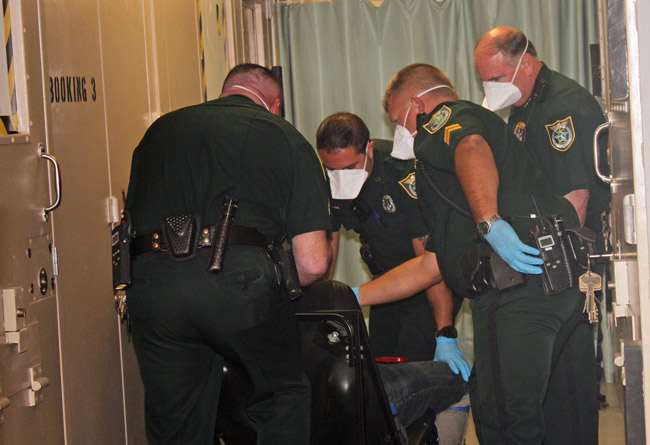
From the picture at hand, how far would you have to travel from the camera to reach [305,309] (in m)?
2.02

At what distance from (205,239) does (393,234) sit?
4.89 feet

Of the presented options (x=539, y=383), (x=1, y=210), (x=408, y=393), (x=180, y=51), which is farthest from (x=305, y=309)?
(x=180, y=51)

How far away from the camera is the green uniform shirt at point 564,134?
8.87ft

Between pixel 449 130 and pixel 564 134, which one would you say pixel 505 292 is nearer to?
pixel 449 130

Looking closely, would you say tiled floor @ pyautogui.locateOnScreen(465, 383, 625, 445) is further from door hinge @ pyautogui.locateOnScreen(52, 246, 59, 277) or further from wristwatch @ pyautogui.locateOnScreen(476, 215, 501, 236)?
door hinge @ pyautogui.locateOnScreen(52, 246, 59, 277)

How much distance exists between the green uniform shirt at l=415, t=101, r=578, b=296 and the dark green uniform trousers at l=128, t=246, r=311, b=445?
1.81 feet

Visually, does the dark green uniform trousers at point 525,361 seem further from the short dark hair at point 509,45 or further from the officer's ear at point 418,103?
the short dark hair at point 509,45

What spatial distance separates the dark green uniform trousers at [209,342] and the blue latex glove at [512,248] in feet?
1.94

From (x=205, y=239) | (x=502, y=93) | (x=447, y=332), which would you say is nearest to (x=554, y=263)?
(x=447, y=332)

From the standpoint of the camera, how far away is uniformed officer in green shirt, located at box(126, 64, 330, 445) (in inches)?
68.2

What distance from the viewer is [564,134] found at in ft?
9.02

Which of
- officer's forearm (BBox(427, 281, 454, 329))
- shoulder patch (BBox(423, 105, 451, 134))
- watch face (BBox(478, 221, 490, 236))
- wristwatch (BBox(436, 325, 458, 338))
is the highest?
shoulder patch (BBox(423, 105, 451, 134))

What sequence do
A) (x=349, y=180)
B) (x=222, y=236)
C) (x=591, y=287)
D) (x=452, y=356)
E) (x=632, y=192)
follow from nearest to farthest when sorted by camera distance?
(x=632, y=192) < (x=222, y=236) < (x=591, y=287) < (x=452, y=356) < (x=349, y=180)

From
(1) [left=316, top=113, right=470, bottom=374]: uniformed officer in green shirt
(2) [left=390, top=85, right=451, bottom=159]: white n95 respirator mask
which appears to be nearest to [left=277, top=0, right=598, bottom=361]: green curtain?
(1) [left=316, top=113, right=470, bottom=374]: uniformed officer in green shirt
